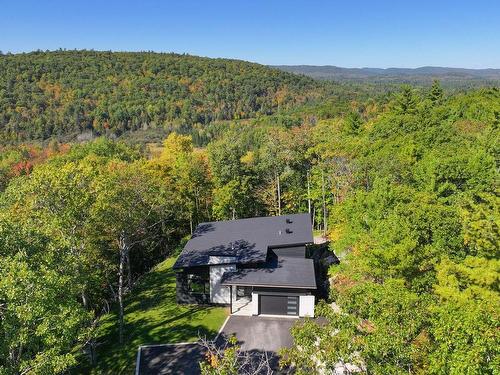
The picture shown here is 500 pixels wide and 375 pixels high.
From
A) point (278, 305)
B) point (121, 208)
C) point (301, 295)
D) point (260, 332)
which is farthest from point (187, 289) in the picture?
point (121, 208)

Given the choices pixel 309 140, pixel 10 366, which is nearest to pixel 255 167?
pixel 309 140

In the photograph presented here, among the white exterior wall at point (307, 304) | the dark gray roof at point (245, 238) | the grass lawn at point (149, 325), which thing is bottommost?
the grass lawn at point (149, 325)

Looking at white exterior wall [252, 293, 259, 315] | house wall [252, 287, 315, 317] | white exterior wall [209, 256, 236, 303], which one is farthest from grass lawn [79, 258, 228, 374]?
house wall [252, 287, 315, 317]

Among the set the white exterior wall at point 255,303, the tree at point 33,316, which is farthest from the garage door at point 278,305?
the tree at point 33,316

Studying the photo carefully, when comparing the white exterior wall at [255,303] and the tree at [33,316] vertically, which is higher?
the tree at [33,316]

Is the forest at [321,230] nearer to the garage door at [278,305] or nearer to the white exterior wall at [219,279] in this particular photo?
the garage door at [278,305]

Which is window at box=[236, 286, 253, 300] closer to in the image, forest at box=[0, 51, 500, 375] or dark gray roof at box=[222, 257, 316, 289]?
dark gray roof at box=[222, 257, 316, 289]
